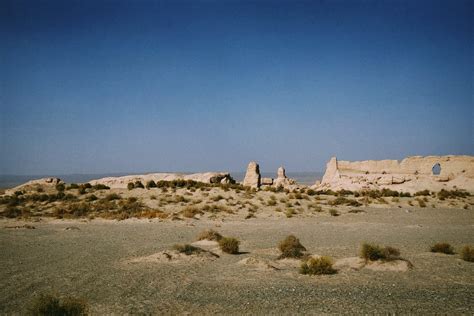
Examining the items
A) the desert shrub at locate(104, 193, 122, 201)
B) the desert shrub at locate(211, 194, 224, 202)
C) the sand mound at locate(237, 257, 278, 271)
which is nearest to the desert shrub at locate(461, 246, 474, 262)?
the sand mound at locate(237, 257, 278, 271)

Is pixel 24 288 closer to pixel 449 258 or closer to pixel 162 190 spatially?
pixel 449 258

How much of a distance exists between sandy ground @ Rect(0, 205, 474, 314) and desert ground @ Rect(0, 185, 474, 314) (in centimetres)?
3

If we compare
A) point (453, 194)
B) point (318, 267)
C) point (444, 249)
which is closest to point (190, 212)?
point (444, 249)

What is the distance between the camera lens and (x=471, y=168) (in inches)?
1791

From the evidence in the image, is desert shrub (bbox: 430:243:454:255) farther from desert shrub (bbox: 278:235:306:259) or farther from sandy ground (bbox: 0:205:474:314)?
desert shrub (bbox: 278:235:306:259)

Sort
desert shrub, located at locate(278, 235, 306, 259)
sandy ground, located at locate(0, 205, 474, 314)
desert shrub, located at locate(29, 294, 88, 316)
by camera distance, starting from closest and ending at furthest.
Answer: desert shrub, located at locate(29, 294, 88, 316) < sandy ground, located at locate(0, 205, 474, 314) < desert shrub, located at locate(278, 235, 306, 259)

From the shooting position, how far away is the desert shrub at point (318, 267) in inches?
385

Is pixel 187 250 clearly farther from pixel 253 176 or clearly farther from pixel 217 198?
pixel 253 176

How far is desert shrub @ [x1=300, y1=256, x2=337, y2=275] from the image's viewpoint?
9781 mm

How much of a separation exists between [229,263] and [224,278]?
1.88m

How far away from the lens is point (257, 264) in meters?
11.0

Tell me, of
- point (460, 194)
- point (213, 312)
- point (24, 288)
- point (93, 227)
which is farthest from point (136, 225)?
point (460, 194)

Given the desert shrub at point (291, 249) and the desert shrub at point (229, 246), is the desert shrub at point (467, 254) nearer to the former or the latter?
the desert shrub at point (291, 249)

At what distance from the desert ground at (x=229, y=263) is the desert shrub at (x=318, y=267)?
0.18 metres
